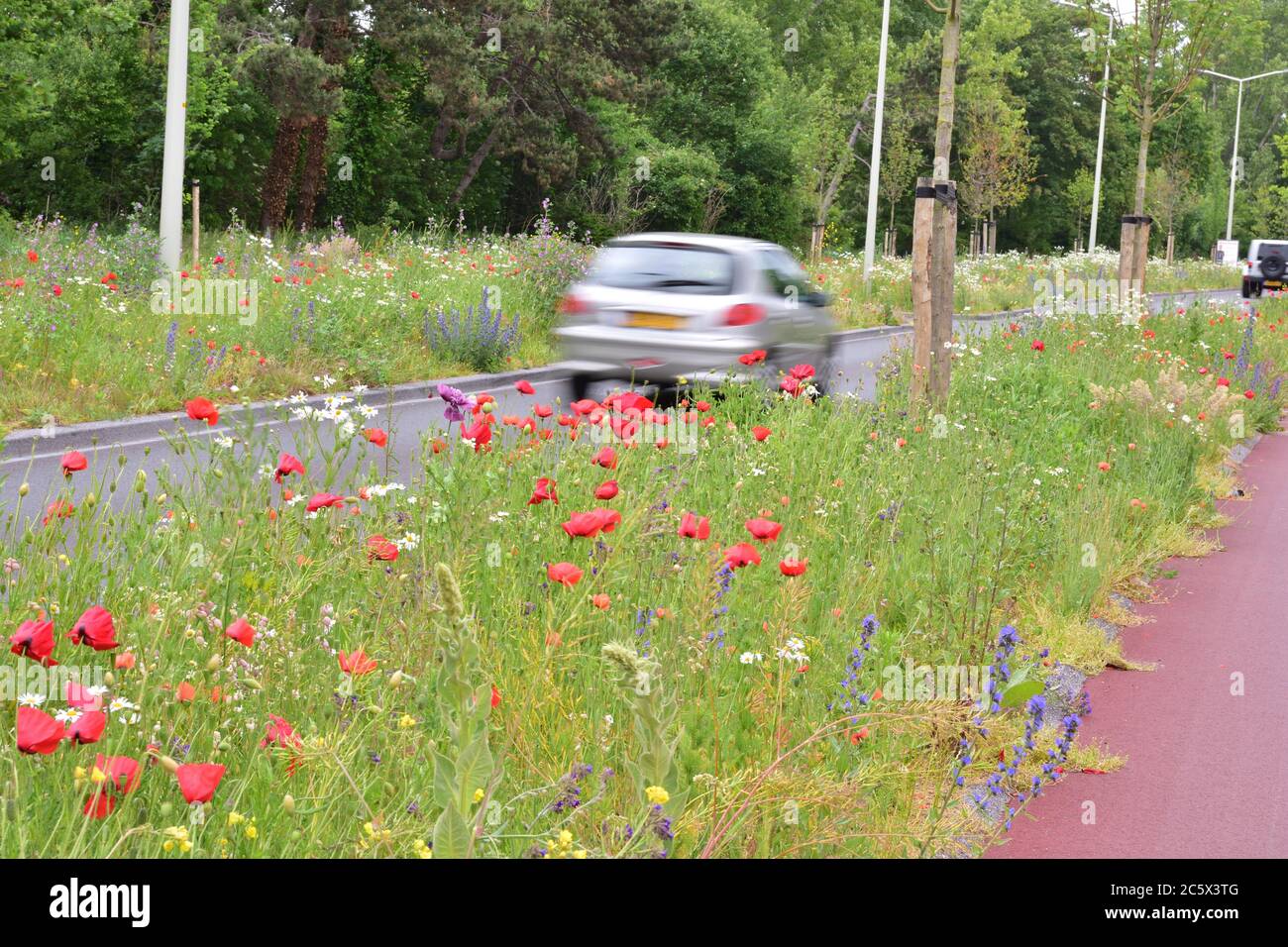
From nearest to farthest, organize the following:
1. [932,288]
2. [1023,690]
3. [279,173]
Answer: [1023,690] < [932,288] < [279,173]

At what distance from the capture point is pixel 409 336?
1593 cm

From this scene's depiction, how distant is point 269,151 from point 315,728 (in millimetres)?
35925

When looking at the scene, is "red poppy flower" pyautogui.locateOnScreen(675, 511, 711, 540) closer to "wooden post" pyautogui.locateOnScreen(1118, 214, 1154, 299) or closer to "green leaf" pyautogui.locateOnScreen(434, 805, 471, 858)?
"green leaf" pyautogui.locateOnScreen(434, 805, 471, 858)

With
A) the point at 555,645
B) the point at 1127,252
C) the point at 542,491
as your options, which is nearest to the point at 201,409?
the point at 542,491

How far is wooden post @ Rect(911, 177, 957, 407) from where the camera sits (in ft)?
33.3

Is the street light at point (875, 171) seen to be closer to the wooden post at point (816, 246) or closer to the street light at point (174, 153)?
the wooden post at point (816, 246)

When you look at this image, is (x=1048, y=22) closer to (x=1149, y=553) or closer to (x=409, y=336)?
(x=409, y=336)

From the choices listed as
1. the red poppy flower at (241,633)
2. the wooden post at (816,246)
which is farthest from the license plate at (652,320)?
the wooden post at (816,246)

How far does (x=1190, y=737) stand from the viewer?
5.36m

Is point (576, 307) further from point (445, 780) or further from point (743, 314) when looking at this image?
point (445, 780)

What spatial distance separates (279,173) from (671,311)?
2637 cm

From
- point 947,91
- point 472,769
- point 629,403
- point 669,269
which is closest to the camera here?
point 472,769

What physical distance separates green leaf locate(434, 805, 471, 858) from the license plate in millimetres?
10123
